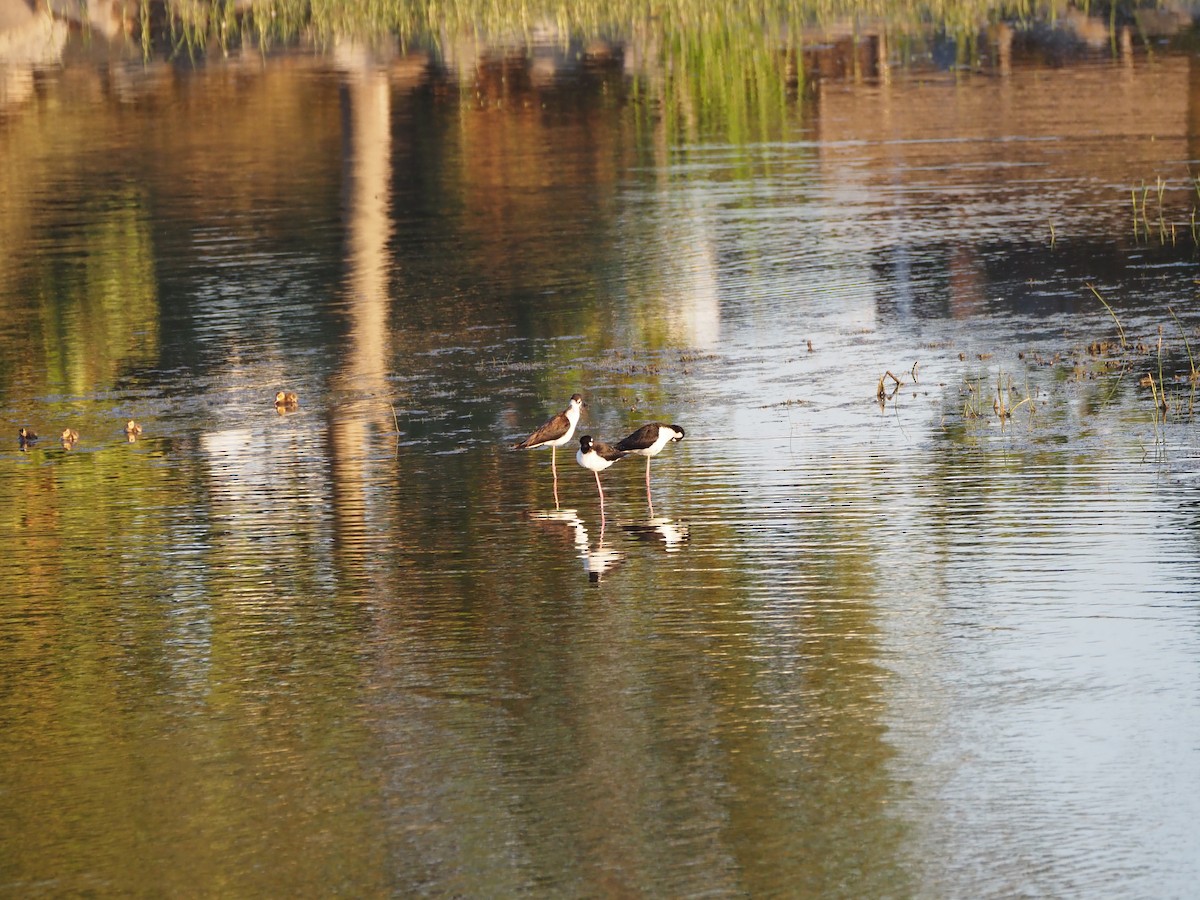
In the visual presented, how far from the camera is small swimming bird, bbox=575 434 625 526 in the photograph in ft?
41.9

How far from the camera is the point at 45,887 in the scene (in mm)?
7438

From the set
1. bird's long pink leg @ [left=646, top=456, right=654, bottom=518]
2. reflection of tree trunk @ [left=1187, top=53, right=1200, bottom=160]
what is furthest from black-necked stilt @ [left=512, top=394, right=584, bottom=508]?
reflection of tree trunk @ [left=1187, top=53, right=1200, bottom=160]

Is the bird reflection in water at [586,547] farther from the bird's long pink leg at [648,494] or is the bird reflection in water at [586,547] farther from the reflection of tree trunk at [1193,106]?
the reflection of tree trunk at [1193,106]

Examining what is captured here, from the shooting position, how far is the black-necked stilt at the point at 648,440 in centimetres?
1308

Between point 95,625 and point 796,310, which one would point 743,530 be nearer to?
point 95,625

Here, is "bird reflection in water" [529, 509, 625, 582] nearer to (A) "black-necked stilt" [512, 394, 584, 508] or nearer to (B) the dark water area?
(B) the dark water area

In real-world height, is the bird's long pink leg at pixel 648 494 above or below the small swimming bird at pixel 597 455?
below

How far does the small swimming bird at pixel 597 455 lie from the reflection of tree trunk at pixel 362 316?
54.2 inches

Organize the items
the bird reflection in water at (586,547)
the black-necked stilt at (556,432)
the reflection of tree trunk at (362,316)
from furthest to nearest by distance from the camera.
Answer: the black-necked stilt at (556,432)
the reflection of tree trunk at (362,316)
the bird reflection in water at (586,547)

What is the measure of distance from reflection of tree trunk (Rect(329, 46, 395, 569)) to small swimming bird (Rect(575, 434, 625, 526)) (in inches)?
54.2

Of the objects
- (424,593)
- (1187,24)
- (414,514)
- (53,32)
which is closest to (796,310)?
(414,514)

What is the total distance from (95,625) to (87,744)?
1818 millimetres

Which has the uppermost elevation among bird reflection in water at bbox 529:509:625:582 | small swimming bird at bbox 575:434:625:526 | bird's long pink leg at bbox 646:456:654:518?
small swimming bird at bbox 575:434:625:526

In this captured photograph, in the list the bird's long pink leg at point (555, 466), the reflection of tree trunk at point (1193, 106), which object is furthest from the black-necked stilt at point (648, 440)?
the reflection of tree trunk at point (1193, 106)
